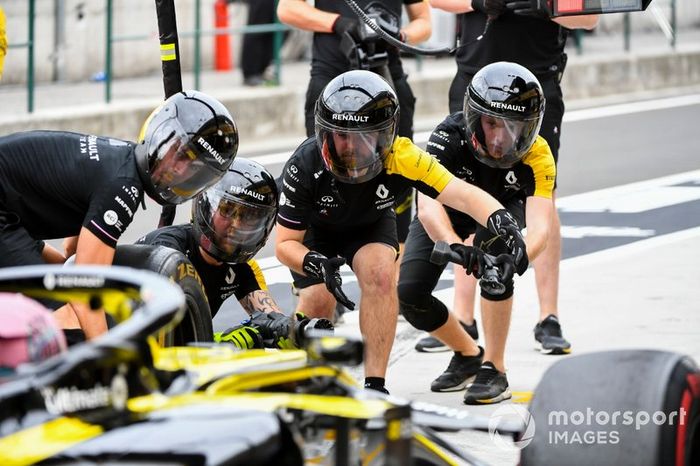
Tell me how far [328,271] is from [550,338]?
5.52 ft

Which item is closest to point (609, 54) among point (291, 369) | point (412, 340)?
point (412, 340)

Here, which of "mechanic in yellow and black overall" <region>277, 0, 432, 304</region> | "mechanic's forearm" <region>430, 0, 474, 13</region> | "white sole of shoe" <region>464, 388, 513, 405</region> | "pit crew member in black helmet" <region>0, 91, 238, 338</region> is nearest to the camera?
"pit crew member in black helmet" <region>0, 91, 238, 338</region>

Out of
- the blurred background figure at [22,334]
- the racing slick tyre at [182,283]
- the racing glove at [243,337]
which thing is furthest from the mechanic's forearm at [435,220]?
the blurred background figure at [22,334]

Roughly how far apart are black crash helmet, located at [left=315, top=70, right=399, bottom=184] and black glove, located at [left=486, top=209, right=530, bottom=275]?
55 cm

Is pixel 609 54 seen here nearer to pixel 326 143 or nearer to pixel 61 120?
pixel 61 120

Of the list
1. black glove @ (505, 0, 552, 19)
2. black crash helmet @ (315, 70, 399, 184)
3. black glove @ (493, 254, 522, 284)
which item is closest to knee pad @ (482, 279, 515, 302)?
black glove @ (493, 254, 522, 284)

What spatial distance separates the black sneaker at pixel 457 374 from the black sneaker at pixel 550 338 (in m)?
0.60

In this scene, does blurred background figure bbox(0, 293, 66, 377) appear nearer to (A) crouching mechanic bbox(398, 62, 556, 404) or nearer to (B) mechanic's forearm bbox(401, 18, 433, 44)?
(A) crouching mechanic bbox(398, 62, 556, 404)

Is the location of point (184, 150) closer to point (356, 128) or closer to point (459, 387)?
point (356, 128)

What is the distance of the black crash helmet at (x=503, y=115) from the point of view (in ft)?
23.9

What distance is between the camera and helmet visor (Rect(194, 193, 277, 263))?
677cm

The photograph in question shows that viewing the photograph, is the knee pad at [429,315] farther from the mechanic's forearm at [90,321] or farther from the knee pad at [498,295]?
the mechanic's forearm at [90,321]

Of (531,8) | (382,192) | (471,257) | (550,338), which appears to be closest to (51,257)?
(382,192)

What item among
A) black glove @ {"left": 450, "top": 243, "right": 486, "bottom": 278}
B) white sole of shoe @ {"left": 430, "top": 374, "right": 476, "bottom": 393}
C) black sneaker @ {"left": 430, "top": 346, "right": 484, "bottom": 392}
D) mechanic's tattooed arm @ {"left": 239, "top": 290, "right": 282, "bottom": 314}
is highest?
black glove @ {"left": 450, "top": 243, "right": 486, "bottom": 278}
